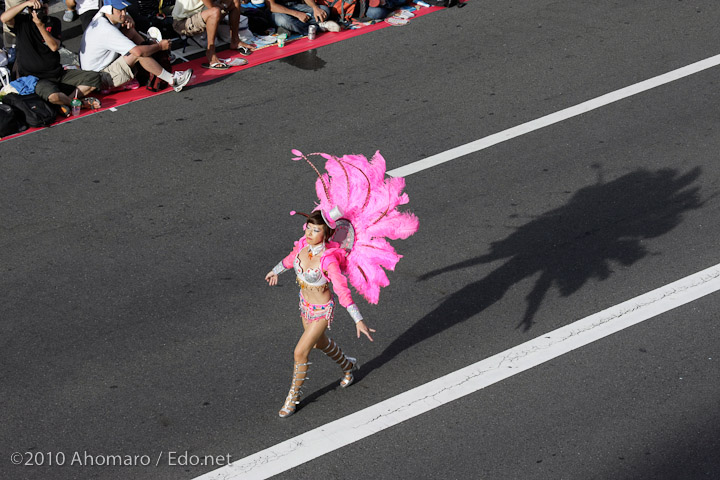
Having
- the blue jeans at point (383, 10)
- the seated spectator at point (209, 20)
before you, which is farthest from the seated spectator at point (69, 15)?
the blue jeans at point (383, 10)

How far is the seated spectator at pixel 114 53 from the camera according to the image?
11281 mm

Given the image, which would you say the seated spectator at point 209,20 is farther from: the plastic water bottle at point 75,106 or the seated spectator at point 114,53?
the plastic water bottle at point 75,106

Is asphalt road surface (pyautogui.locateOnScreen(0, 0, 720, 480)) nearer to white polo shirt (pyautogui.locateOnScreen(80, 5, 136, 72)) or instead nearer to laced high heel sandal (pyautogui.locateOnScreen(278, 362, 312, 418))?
laced high heel sandal (pyautogui.locateOnScreen(278, 362, 312, 418))

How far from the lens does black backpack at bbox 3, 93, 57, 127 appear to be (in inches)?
415

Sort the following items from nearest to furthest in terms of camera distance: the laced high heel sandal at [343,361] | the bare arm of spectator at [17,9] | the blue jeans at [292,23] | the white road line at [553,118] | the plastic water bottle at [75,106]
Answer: the laced high heel sandal at [343,361], the white road line at [553,118], the bare arm of spectator at [17,9], the plastic water bottle at [75,106], the blue jeans at [292,23]

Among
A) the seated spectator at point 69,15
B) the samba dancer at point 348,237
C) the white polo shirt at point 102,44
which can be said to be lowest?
the seated spectator at point 69,15

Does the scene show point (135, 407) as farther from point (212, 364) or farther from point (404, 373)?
point (404, 373)

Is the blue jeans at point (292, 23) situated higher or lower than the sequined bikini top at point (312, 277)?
lower

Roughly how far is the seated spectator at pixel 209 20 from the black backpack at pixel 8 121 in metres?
2.64

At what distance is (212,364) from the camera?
734 centimetres

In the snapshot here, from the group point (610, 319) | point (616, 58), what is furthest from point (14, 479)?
point (616, 58)

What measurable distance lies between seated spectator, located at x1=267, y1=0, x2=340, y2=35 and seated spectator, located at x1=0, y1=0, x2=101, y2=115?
2970mm

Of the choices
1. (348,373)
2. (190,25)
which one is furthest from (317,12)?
(348,373)

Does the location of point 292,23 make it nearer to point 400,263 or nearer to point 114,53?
Answer: point 114,53
